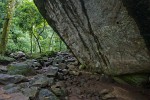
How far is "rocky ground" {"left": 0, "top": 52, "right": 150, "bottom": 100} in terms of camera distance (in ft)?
22.9

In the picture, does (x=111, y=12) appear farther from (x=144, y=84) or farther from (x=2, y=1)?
(x=2, y=1)

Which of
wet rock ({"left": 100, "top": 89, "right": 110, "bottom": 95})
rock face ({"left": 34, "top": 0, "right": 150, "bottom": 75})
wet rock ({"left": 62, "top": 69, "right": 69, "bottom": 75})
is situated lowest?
wet rock ({"left": 100, "top": 89, "right": 110, "bottom": 95})

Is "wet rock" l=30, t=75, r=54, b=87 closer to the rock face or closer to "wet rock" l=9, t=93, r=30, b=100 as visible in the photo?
"wet rock" l=9, t=93, r=30, b=100

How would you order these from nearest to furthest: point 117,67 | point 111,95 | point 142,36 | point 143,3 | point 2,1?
point 143,3, point 142,36, point 111,95, point 117,67, point 2,1

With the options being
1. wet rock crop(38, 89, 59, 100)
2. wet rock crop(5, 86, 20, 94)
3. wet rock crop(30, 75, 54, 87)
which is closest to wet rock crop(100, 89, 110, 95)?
wet rock crop(38, 89, 59, 100)

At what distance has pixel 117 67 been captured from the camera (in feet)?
24.7

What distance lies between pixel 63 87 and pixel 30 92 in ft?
4.32

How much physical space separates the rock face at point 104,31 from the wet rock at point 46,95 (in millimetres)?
2086

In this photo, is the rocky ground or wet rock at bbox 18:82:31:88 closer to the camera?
the rocky ground

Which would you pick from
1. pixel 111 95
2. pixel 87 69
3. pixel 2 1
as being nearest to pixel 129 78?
pixel 111 95

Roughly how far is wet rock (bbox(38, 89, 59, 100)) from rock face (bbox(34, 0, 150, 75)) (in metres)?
2.09

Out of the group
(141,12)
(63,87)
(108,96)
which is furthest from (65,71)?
(141,12)

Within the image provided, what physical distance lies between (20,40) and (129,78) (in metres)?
16.8

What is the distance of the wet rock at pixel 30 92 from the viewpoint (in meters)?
6.72
